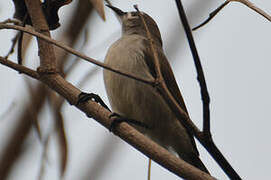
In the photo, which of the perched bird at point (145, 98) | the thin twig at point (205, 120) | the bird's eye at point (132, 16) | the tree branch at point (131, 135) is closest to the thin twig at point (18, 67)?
the tree branch at point (131, 135)

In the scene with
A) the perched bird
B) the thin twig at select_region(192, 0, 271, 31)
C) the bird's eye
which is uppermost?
the thin twig at select_region(192, 0, 271, 31)

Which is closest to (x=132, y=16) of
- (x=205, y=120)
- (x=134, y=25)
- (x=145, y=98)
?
(x=134, y=25)

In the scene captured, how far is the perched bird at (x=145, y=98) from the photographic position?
2.88 meters

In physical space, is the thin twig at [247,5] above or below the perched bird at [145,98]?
above

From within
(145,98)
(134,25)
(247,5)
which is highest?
(247,5)

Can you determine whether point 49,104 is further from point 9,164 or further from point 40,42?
point 9,164

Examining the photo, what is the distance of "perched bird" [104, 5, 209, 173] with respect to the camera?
2.88 m

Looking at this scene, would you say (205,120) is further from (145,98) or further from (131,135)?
(145,98)

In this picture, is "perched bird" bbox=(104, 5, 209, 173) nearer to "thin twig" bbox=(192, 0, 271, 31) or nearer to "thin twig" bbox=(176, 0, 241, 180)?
"thin twig" bbox=(192, 0, 271, 31)

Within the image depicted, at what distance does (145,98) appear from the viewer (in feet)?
9.53

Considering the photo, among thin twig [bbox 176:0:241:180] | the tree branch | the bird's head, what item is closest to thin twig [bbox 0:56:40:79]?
the tree branch

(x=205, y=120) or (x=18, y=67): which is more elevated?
(x=18, y=67)

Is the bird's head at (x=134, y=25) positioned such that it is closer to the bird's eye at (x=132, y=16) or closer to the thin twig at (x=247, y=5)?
the bird's eye at (x=132, y=16)

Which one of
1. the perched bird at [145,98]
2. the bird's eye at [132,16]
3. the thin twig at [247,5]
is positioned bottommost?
the perched bird at [145,98]
